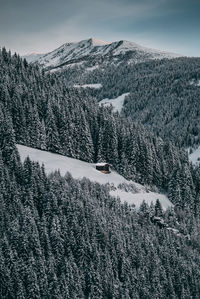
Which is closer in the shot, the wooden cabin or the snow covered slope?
the snow covered slope

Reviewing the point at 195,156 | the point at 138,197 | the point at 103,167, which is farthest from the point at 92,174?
the point at 195,156

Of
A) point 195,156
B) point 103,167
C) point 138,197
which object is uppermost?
point 103,167

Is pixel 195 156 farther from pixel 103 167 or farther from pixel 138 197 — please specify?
pixel 138 197

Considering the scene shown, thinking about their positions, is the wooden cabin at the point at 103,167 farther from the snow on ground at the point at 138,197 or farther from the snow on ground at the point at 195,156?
the snow on ground at the point at 195,156

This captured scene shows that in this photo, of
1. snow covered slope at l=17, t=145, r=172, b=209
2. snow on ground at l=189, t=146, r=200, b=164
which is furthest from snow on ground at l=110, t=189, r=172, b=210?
snow on ground at l=189, t=146, r=200, b=164

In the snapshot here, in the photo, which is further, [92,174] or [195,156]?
[195,156]

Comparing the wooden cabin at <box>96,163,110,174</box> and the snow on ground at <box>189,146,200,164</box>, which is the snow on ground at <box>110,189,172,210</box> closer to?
the wooden cabin at <box>96,163,110,174</box>

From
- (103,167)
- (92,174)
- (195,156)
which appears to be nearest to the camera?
(92,174)

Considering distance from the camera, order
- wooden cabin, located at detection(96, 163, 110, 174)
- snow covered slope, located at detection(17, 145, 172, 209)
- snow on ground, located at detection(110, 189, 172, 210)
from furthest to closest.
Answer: wooden cabin, located at detection(96, 163, 110, 174), snow covered slope, located at detection(17, 145, 172, 209), snow on ground, located at detection(110, 189, 172, 210)

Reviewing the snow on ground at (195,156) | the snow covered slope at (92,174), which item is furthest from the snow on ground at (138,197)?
the snow on ground at (195,156)
